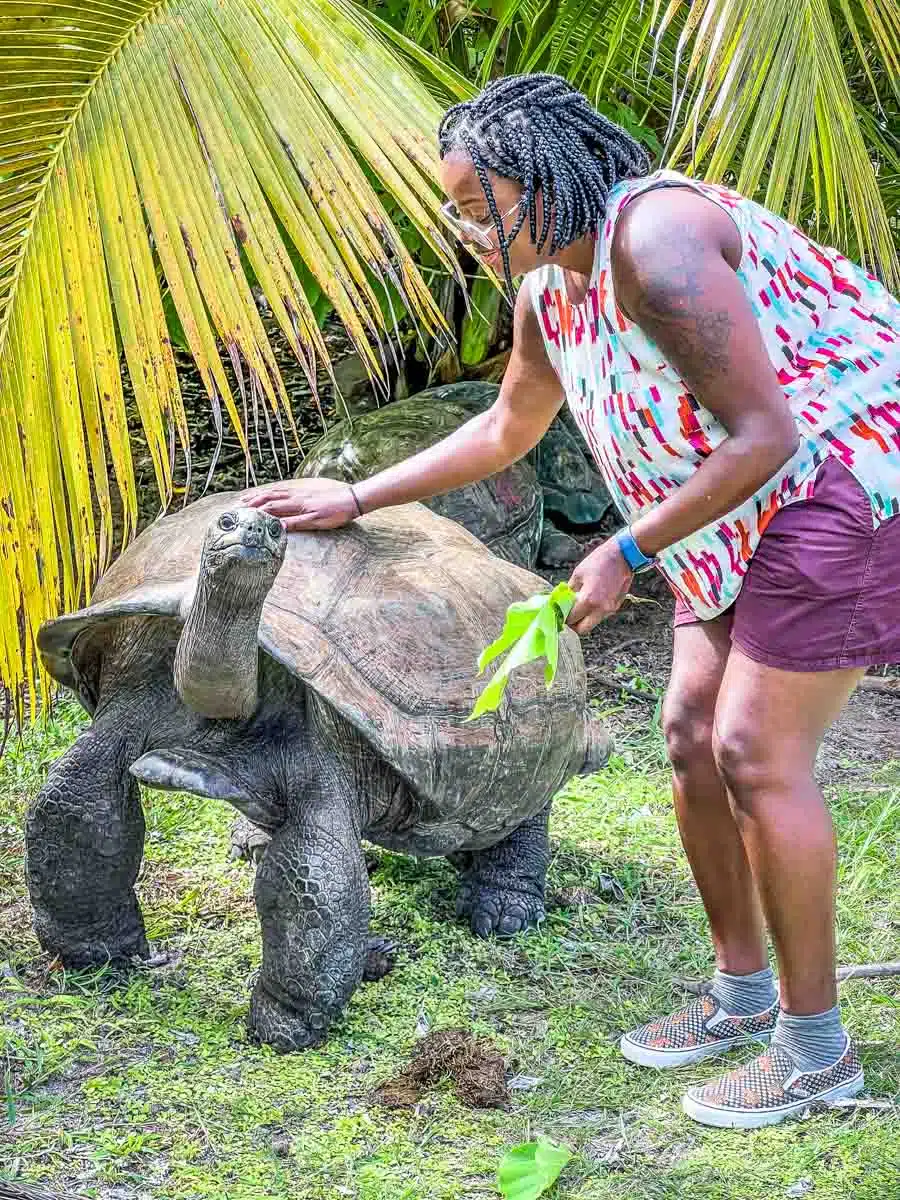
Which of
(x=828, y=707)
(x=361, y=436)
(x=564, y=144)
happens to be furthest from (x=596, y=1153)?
(x=361, y=436)

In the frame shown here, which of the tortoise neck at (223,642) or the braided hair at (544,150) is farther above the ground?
the braided hair at (544,150)

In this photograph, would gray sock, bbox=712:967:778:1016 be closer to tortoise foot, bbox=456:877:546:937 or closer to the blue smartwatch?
tortoise foot, bbox=456:877:546:937

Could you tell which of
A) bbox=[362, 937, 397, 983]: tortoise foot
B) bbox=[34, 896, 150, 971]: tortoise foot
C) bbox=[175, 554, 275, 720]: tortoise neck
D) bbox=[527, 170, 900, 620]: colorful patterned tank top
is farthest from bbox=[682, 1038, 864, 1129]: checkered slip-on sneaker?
bbox=[34, 896, 150, 971]: tortoise foot

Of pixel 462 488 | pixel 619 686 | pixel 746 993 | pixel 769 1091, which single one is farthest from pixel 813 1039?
pixel 462 488

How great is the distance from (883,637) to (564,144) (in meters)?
1.00

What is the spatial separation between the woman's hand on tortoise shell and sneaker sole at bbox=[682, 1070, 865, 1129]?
1434mm

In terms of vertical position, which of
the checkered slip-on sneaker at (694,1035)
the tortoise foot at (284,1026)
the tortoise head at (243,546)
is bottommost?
the checkered slip-on sneaker at (694,1035)

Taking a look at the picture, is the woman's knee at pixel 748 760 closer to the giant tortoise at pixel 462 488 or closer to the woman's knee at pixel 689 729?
the woman's knee at pixel 689 729

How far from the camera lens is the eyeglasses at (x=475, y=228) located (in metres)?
2.38

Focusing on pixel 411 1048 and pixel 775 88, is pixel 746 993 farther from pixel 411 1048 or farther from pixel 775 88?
pixel 775 88

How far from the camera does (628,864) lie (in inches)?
158

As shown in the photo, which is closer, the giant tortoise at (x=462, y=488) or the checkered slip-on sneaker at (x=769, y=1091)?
the checkered slip-on sneaker at (x=769, y=1091)

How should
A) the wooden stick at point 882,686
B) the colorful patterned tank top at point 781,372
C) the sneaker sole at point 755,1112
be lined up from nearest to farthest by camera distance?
the colorful patterned tank top at point 781,372 < the sneaker sole at point 755,1112 < the wooden stick at point 882,686

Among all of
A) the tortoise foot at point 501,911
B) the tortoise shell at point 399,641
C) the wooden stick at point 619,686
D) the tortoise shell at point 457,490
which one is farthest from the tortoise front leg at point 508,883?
the tortoise shell at point 457,490
